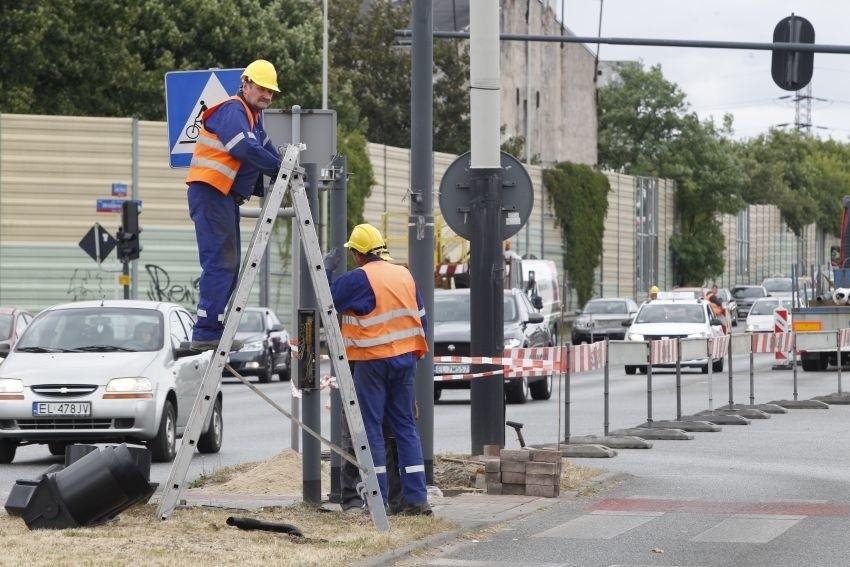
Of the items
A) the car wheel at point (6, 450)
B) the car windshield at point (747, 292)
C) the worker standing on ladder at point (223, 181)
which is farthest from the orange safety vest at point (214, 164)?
the car windshield at point (747, 292)

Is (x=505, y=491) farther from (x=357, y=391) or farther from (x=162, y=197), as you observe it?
(x=162, y=197)

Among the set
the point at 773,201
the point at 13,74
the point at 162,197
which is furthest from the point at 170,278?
the point at 773,201

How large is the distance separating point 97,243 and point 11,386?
17.9 metres

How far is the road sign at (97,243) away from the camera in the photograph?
34844mm

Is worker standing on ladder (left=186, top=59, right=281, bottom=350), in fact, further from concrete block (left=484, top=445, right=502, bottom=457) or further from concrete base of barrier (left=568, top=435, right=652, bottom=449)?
concrete base of barrier (left=568, top=435, right=652, bottom=449)

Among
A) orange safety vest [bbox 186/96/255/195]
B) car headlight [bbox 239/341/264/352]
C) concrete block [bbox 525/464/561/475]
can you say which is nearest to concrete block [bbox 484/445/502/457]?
concrete block [bbox 525/464/561/475]

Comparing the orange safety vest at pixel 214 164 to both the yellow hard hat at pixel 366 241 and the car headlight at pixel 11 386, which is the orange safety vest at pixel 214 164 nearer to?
the yellow hard hat at pixel 366 241

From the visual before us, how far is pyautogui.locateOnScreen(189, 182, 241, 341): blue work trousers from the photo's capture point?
10.6 meters

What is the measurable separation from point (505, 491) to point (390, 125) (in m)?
62.5

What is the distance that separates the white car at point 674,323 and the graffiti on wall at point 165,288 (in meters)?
12.1

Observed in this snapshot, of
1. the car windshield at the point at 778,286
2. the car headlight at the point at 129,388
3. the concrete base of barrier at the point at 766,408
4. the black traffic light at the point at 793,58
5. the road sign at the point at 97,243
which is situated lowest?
the concrete base of barrier at the point at 766,408

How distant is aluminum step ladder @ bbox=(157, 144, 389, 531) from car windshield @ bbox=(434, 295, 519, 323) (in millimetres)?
16780

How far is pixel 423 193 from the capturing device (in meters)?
14.2

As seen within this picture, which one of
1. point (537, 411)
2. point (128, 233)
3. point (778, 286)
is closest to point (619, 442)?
point (537, 411)
